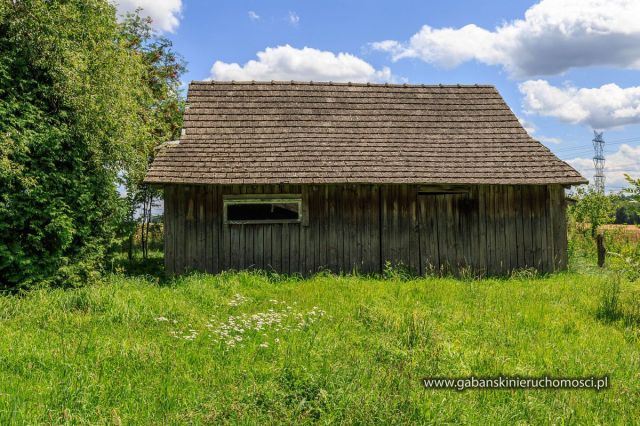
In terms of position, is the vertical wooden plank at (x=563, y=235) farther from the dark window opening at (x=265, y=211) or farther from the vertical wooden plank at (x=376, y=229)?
the dark window opening at (x=265, y=211)

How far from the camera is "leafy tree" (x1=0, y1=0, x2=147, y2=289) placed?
8.43 m

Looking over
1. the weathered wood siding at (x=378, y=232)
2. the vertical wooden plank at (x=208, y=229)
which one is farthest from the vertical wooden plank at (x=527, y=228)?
the vertical wooden plank at (x=208, y=229)

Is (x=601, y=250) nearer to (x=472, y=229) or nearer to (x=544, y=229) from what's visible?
(x=544, y=229)

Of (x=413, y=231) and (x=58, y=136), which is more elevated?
(x=58, y=136)

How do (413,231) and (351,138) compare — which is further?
(351,138)

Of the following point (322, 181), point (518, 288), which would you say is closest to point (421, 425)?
point (518, 288)

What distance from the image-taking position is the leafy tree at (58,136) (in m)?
8.43

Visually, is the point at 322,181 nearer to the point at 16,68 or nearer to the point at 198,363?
the point at 198,363

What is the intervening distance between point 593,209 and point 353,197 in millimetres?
13083

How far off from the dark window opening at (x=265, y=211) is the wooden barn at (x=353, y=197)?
3 centimetres

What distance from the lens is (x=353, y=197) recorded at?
11289mm

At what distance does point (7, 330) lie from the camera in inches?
238

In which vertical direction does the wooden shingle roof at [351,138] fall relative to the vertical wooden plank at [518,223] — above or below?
above

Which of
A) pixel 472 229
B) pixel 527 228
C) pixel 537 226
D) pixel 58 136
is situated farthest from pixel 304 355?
pixel 537 226
